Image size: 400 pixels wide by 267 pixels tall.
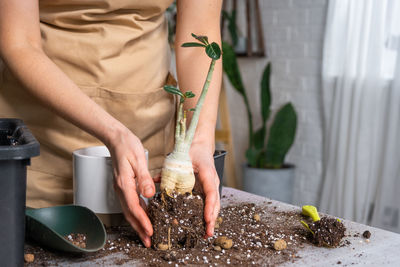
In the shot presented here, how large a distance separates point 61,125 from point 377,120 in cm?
224

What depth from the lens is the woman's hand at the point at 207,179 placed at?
3.07ft

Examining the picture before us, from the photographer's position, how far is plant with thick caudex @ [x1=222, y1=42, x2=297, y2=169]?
3346 millimetres

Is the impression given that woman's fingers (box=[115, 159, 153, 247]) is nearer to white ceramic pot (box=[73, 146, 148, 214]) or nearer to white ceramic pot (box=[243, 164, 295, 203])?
white ceramic pot (box=[73, 146, 148, 214])

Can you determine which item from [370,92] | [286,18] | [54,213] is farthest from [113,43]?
[286,18]

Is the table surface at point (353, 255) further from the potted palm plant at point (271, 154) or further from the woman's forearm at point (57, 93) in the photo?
the potted palm plant at point (271, 154)

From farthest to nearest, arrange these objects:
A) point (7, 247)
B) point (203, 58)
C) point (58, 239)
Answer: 1. point (203, 58)
2. point (58, 239)
3. point (7, 247)

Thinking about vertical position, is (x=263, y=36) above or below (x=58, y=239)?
above

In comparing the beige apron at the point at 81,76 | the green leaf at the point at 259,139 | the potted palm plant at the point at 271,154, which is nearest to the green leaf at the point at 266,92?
the potted palm plant at the point at 271,154

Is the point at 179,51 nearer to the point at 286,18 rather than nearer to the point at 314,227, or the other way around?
the point at 314,227

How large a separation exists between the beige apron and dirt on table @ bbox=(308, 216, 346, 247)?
51 centimetres

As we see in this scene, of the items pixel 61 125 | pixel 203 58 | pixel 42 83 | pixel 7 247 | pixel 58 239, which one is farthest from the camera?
pixel 203 58

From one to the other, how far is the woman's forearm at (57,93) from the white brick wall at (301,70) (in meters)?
2.63

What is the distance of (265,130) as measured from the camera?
3570 millimetres

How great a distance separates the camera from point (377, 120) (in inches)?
114
